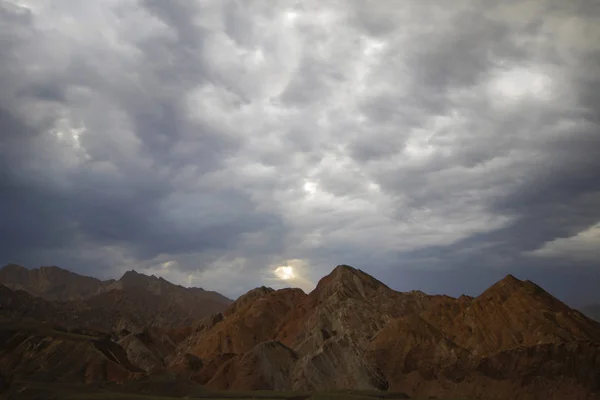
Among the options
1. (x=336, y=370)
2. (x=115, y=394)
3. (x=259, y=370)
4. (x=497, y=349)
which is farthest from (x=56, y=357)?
(x=497, y=349)

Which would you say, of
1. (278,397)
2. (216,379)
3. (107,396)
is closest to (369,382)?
(278,397)

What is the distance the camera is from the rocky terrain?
89.6m

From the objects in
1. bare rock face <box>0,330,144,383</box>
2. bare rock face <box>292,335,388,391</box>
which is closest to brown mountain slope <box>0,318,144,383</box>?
bare rock face <box>0,330,144,383</box>

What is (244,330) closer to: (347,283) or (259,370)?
(347,283)

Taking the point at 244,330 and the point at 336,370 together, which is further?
the point at 244,330

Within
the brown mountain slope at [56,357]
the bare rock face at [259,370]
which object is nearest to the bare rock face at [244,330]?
the bare rock face at [259,370]

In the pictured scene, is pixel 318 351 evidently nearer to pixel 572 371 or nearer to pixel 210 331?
pixel 572 371

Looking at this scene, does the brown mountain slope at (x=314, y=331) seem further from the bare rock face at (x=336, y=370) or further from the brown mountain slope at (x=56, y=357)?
the brown mountain slope at (x=56, y=357)

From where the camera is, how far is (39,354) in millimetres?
89938

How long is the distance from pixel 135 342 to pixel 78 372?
60.4m

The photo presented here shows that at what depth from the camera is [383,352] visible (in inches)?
4227

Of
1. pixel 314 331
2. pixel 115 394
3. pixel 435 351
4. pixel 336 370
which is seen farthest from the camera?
pixel 314 331

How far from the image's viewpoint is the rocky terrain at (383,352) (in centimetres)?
8956

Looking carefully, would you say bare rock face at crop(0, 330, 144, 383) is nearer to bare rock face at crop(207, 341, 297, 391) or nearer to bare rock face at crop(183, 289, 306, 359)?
bare rock face at crop(207, 341, 297, 391)
